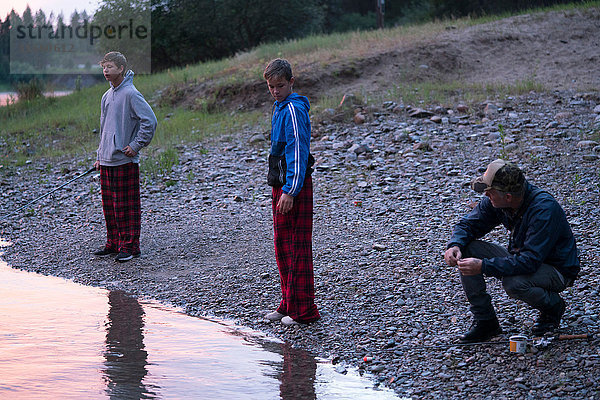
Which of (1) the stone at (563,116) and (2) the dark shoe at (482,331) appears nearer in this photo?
(2) the dark shoe at (482,331)

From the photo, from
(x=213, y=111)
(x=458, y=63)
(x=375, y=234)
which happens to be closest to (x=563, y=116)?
(x=458, y=63)

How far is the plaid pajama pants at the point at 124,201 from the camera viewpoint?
6910 mm

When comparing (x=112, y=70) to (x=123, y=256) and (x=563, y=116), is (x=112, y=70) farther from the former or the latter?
(x=563, y=116)

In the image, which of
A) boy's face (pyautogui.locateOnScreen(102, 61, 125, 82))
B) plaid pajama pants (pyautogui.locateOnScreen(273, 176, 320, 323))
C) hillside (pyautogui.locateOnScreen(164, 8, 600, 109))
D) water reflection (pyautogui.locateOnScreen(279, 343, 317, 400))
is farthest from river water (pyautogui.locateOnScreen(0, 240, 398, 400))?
hillside (pyautogui.locateOnScreen(164, 8, 600, 109))

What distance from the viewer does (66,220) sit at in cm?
941

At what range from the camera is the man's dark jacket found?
12.9 ft

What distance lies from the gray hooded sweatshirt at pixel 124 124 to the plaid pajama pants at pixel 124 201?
0.12 meters

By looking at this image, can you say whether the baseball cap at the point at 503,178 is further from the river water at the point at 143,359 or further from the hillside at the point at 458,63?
the hillside at the point at 458,63

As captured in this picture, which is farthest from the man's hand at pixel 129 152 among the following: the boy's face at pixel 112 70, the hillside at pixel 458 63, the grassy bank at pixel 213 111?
the hillside at pixel 458 63

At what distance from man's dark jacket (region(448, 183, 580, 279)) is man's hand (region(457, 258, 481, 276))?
29 millimetres

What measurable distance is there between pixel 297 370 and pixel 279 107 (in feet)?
5.74

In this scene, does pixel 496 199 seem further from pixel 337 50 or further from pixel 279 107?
pixel 337 50

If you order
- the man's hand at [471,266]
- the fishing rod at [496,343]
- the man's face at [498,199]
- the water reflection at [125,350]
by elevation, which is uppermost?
the man's face at [498,199]

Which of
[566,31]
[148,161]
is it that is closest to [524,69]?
[566,31]
